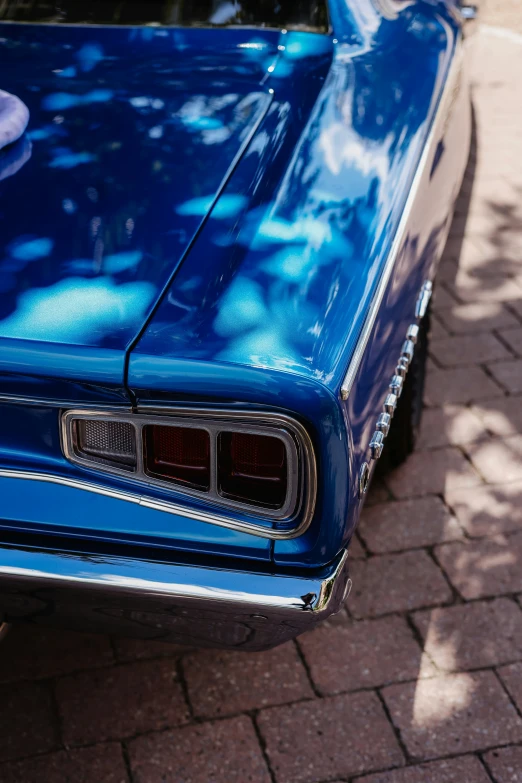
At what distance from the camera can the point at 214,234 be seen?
184 centimetres

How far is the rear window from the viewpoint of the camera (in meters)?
2.56

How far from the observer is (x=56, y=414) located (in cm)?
169

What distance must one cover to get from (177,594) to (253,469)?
0.27 metres

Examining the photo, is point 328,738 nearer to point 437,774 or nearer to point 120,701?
point 437,774

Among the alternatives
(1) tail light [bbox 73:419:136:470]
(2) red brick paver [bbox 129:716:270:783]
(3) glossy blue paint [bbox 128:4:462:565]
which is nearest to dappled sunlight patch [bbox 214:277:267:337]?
(3) glossy blue paint [bbox 128:4:462:565]

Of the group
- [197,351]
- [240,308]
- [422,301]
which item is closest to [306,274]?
[240,308]

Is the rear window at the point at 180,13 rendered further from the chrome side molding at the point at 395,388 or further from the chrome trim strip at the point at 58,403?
the chrome trim strip at the point at 58,403

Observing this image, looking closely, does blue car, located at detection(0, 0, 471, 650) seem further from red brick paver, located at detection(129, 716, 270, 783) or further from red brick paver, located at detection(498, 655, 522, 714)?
red brick paver, located at detection(498, 655, 522, 714)

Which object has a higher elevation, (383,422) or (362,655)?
(383,422)

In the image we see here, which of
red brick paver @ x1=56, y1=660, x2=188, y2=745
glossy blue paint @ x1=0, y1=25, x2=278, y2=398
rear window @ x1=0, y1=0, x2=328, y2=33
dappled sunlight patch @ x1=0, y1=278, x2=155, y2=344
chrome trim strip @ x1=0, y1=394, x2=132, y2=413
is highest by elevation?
rear window @ x1=0, y1=0, x2=328, y2=33

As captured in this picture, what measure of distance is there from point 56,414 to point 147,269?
12.8 inches

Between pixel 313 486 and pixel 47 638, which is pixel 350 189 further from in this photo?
pixel 47 638

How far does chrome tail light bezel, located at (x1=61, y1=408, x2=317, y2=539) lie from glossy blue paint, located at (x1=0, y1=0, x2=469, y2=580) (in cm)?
2

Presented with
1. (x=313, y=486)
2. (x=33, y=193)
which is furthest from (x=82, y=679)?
(x=33, y=193)
